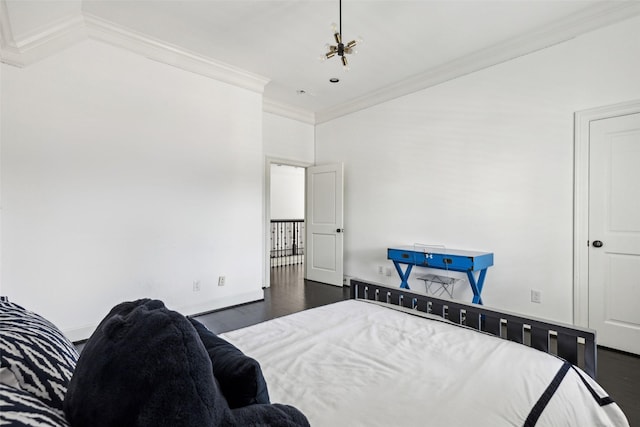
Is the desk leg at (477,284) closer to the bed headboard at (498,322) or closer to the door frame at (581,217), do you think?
the door frame at (581,217)

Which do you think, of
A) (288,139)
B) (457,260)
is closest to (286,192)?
(288,139)

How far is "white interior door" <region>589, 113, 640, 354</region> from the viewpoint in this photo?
257cm

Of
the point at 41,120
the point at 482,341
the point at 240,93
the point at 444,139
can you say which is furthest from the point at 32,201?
the point at 444,139

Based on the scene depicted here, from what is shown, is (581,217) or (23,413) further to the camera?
(581,217)

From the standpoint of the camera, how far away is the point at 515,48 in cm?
318

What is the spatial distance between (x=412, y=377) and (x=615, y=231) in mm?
2788

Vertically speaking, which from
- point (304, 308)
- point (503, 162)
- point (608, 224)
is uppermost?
point (503, 162)

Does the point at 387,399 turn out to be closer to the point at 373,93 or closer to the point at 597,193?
the point at 597,193

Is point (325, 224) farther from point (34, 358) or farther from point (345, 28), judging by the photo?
point (34, 358)

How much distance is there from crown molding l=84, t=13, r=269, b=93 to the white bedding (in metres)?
3.13

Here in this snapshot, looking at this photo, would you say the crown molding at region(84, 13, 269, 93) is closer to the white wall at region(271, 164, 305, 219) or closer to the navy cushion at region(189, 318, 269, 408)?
the navy cushion at region(189, 318, 269, 408)

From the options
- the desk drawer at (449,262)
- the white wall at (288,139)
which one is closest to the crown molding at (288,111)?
the white wall at (288,139)

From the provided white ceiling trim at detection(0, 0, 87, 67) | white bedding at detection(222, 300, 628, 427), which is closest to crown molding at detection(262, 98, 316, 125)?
white ceiling trim at detection(0, 0, 87, 67)

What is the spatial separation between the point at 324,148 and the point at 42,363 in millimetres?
4956
